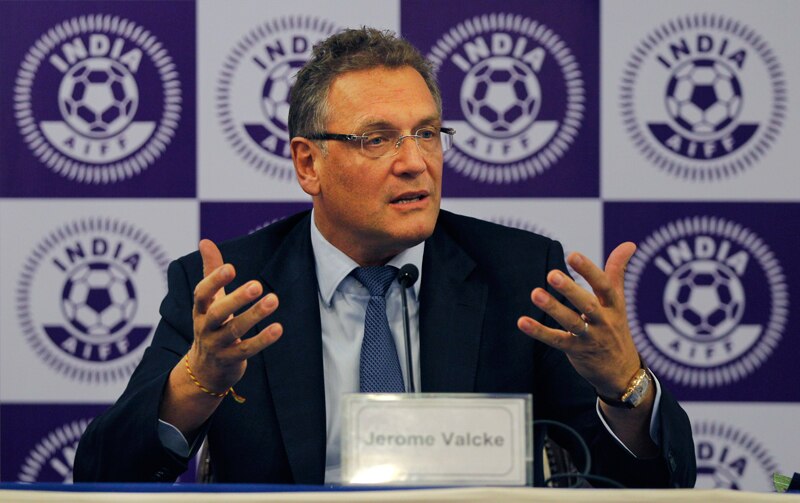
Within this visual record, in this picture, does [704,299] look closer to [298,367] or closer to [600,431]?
[600,431]

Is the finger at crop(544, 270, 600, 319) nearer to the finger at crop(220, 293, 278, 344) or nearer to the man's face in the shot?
the finger at crop(220, 293, 278, 344)

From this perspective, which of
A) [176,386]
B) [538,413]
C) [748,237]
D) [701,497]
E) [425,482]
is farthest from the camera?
[748,237]

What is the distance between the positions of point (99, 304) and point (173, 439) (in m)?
1.14

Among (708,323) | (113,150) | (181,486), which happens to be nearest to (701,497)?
(181,486)

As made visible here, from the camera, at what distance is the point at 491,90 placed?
9.48 ft

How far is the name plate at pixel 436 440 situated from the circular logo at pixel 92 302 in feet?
5.67

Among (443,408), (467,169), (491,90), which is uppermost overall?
(491,90)

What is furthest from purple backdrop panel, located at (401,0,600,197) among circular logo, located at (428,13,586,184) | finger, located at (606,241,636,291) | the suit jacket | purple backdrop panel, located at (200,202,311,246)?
finger, located at (606,241,636,291)

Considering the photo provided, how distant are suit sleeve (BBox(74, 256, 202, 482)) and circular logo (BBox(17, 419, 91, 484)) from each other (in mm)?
985

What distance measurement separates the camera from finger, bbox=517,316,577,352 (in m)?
1.60

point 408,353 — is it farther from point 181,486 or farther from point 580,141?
point 580,141

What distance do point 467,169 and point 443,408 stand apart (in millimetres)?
1614

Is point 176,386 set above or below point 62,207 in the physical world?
below

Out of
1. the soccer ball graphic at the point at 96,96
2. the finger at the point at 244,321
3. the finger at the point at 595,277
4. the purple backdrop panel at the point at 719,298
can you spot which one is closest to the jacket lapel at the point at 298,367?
the finger at the point at 244,321
